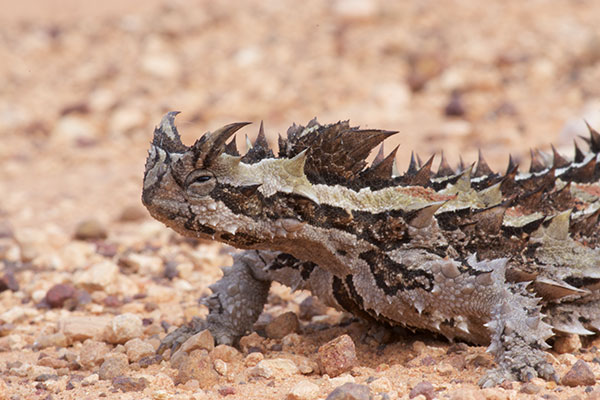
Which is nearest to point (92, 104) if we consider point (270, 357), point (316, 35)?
point (316, 35)

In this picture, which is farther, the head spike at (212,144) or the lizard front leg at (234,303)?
the lizard front leg at (234,303)

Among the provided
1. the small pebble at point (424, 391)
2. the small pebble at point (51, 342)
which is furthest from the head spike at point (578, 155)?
the small pebble at point (51, 342)

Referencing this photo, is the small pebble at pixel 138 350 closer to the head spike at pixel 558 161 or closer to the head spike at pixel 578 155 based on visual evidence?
the head spike at pixel 558 161

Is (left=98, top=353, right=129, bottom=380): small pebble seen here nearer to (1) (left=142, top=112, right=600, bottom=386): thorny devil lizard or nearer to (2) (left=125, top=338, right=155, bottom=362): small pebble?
(2) (left=125, top=338, right=155, bottom=362): small pebble

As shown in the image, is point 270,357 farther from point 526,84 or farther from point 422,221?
point 526,84

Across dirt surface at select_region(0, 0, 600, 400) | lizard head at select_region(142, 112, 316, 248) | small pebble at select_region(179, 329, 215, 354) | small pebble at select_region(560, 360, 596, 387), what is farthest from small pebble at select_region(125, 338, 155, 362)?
small pebble at select_region(560, 360, 596, 387)
